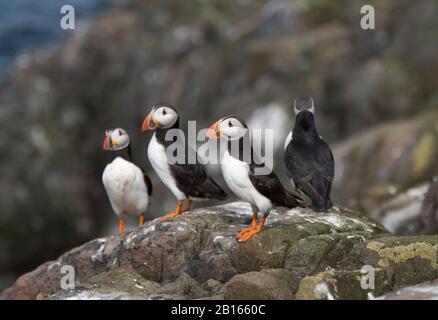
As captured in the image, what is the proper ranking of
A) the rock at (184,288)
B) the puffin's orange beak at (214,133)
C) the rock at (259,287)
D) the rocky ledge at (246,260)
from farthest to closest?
the puffin's orange beak at (214,133)
the rock at (184,288)
the rocky ledge at (246,260)
the rock at (259,287)

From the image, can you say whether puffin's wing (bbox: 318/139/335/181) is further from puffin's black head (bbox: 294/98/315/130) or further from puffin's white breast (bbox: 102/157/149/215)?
puffin's white breast (bbox: 102/157/149/215)

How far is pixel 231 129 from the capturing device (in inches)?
325

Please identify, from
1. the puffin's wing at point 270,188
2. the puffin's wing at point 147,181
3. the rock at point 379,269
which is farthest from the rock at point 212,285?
the puffin's wing at point 147,181

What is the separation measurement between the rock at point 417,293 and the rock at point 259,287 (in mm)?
864

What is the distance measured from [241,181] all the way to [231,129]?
55 cm

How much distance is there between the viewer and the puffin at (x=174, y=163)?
9492mm

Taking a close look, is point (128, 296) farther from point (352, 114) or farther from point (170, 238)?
point (352, 114)

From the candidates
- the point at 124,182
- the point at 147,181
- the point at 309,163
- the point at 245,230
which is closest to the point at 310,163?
the point at 309,163

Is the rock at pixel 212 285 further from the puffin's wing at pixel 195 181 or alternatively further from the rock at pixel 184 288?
the puffin's wing at pixel 195 181

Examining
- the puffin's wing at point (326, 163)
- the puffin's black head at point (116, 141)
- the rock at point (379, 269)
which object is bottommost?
the rock at point (379, 269)

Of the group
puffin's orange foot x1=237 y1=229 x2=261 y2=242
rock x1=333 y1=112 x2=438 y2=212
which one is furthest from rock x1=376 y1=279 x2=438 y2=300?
rock x1=333 y1=112 x2=438 y2=212

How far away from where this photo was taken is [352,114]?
58.6 ft

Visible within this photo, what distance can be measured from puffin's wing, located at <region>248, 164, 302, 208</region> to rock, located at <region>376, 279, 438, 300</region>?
5.53 ft
